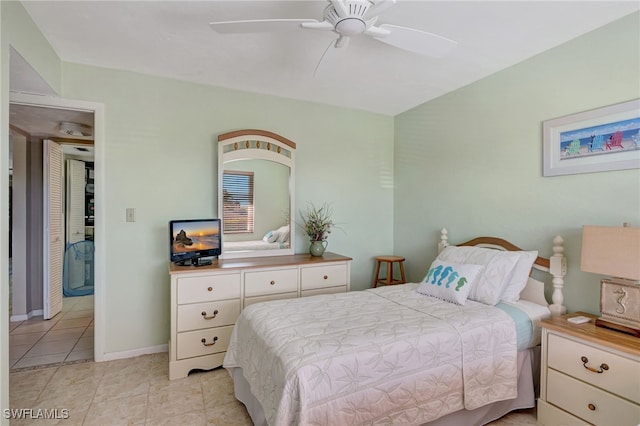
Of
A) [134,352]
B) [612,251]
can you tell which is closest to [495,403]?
[612,251]

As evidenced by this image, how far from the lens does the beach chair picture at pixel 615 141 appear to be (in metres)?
2.07

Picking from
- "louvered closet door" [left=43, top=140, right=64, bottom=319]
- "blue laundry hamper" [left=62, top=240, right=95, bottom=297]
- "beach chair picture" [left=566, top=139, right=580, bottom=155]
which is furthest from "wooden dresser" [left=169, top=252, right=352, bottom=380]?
"blue laundry hamper" [left=62, top=240, right=95, bottom=297]

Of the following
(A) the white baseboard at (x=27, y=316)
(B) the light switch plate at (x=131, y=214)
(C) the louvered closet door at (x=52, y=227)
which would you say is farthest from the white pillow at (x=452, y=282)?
(A) the white baseboard at (x=27, y=316)

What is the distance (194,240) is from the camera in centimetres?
279

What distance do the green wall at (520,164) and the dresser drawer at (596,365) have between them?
471 mm

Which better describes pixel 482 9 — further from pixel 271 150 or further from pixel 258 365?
pixel 258 365

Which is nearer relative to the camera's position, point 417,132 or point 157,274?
point 157,274

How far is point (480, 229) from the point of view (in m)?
2.98

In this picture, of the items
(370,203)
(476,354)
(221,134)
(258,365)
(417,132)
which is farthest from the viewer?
(370,203)

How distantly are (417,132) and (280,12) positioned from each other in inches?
85.7

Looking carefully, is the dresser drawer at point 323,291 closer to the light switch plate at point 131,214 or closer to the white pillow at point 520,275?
the white pillow at point 520,275

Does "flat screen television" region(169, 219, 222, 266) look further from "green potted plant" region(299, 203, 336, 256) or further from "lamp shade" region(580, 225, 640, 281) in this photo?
"lamp shade" region(580, 225, 640, 281)

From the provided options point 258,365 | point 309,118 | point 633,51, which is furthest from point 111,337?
point 633,51

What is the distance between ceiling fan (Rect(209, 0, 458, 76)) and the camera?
1.56 metres
